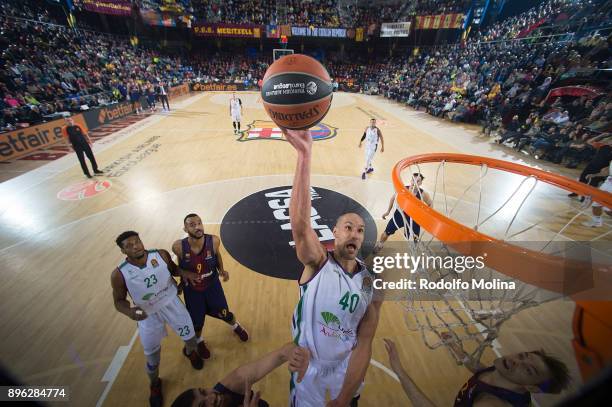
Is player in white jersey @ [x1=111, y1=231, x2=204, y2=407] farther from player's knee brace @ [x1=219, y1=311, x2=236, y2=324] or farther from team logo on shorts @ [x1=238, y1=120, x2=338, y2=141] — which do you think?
team logo on shorts @ [x1=238, y1=120, x2=338, y2=141]

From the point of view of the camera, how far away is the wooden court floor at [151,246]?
299 cm

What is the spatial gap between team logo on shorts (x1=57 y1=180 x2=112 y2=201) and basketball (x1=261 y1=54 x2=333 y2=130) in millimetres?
6391

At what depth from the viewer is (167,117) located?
14.7m

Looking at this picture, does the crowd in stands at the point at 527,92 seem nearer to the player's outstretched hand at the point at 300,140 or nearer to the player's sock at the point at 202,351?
the player's outstretched hand at the point at 300,140

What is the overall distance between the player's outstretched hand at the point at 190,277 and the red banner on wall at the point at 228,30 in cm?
3072

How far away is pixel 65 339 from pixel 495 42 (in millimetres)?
25571

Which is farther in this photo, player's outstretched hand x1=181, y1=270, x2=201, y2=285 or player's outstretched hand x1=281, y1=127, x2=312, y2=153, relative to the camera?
player's outstretched hand x1=181, y1=270, x2=201, y2=285

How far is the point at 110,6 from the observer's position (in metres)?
21.8

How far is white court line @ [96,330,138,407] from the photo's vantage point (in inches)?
110

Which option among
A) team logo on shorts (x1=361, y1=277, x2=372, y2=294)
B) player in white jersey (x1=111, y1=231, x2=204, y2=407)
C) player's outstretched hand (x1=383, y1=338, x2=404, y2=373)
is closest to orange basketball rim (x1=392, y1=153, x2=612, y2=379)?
team logo on shorts (x1=361, y1=277, x2=372, y2=294)

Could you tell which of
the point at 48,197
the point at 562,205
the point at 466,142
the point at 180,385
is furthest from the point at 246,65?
the point at 180,385

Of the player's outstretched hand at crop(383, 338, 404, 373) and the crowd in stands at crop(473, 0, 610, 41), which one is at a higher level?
the crowd in stands at crop(473, 0, 610, 41)

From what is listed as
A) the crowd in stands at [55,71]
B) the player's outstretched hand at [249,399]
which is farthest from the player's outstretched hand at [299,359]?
the crowd in stands at [55,71]

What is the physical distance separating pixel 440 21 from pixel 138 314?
31.5 metres
